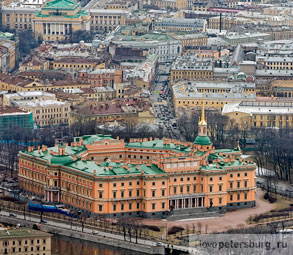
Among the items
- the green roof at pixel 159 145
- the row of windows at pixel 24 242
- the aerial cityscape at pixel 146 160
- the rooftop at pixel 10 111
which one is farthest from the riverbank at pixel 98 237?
the rooftop at pixel 10 111

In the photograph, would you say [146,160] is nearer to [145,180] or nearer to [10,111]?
[145,180]

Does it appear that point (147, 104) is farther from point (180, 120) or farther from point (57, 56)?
point (57, 56)

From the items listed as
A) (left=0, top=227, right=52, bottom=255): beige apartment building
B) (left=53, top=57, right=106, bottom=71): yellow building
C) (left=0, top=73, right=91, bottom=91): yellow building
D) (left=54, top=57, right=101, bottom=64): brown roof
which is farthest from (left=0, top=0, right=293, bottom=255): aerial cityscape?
(left=54, top=57, right=101, bottom=64): brown roof

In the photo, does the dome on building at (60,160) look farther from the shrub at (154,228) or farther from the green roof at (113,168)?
the shrub at (154,228)

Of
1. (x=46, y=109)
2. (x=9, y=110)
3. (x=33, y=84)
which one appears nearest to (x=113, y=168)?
(x=9, y=110)

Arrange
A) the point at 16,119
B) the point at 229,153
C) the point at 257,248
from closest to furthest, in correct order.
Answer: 1. the point at 257,248
2. the point at 229,153
3. the point at 16,119

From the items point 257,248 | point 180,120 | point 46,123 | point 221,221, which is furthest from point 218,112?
point 257,248

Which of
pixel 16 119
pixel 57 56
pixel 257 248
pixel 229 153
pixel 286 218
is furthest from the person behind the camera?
pixel 57 56
